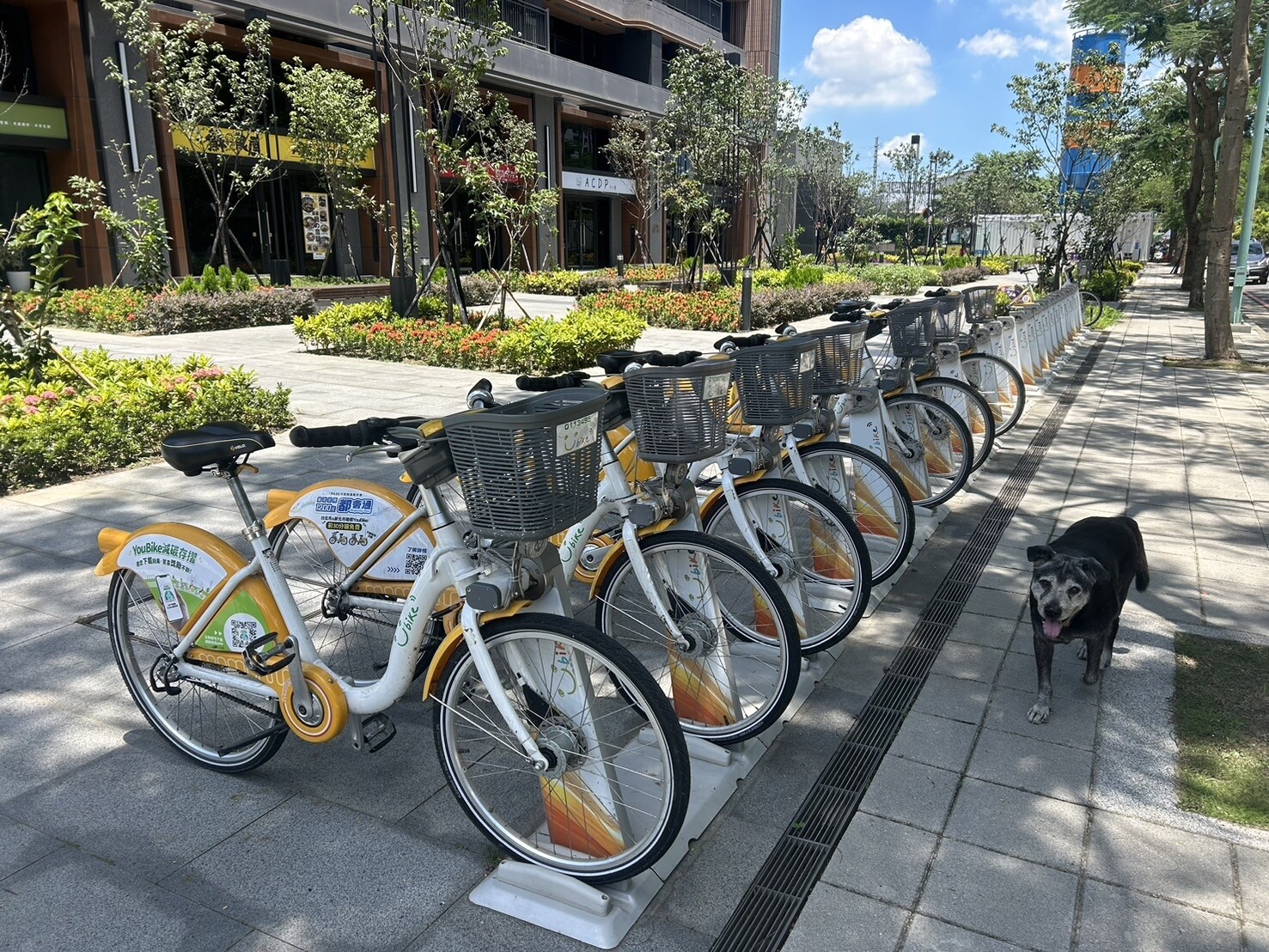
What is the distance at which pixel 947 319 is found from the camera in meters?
6.36

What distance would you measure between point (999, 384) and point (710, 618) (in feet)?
19.9

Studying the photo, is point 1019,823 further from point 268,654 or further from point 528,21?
point 528,21

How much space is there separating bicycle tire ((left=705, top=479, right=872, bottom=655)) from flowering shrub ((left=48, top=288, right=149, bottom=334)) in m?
14.2

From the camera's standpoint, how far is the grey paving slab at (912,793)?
2785 millimetres

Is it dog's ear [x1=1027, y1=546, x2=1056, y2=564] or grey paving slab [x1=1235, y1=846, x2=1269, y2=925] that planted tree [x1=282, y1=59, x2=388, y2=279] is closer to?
dog's ear [x1=1027, y1=546, x2=1056, y2=564]

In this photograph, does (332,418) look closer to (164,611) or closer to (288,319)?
(164,611)

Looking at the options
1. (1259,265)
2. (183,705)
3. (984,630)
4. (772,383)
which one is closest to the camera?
(183,705)

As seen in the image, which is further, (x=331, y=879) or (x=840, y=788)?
(x=840, y=788)

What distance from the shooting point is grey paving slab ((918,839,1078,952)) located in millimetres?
Answer: 2301

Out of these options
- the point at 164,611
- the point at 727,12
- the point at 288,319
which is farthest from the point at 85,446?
the point at 727,12

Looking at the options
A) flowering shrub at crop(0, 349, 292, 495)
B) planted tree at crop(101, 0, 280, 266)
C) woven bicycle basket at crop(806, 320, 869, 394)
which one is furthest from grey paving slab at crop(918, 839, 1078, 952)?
planted tree at crop(101, 0, 280, 266)

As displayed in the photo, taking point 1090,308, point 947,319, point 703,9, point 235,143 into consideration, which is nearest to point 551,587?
point 947,319

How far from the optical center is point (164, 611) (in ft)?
10.1

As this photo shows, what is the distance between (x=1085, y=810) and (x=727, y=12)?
49.4m
